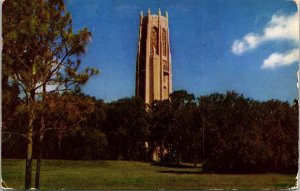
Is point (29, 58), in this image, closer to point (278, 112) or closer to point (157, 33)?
point (278, 112)

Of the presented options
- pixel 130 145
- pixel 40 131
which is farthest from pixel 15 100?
pixel 130 145

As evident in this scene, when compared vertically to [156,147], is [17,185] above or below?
below

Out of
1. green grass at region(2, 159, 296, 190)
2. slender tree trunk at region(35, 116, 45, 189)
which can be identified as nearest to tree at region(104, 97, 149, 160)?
green grass at region(2, 159, 296, 190)

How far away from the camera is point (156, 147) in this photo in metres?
23.0

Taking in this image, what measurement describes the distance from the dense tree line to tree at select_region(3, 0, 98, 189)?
0.28 m

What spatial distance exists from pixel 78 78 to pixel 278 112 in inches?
208

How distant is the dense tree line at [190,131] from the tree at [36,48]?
276 millimetres

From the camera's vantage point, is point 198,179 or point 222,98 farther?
point 222,98

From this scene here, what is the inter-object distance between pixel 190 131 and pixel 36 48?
22.7 ft

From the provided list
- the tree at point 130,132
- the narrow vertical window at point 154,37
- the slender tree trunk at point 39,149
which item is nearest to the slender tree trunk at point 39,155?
the slender tree trunk at point 39,149

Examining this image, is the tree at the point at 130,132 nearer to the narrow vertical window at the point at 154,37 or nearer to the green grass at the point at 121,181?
the narrow vertical window at the point at 154,37

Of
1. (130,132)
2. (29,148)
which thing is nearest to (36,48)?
(29,148)

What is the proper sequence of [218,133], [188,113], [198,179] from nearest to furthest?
[198,179] → [218,133] → [188,113]

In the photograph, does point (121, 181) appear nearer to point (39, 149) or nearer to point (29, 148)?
point (39, 149)
